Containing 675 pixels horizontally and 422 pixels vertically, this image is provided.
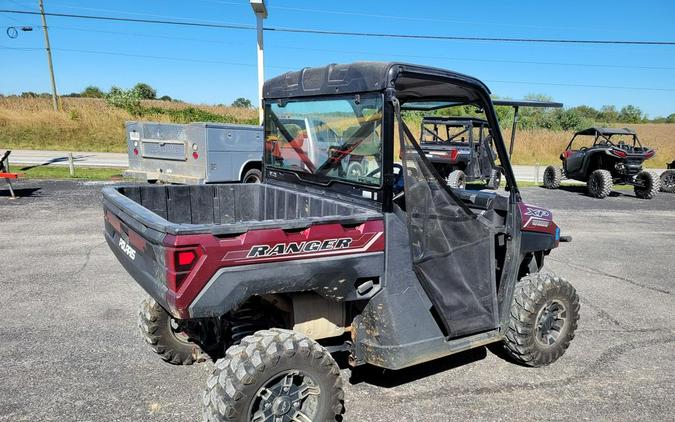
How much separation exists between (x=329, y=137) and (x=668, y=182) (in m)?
18.0

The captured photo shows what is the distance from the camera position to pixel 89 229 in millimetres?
8453

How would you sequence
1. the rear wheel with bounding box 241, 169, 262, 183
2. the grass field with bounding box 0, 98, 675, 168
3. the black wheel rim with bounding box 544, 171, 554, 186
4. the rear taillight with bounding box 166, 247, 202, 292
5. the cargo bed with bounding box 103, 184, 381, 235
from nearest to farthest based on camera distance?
the rear taillight with bounding box 166, 247, 202, 292 → the cargo bed with bounding box 103, 184, 381, 235 → the rear wheel with bounding box 241, 169, 262, 183 → the black wheel rim with bounding box 544, 171, 554, 186 → the grass field with bounding box 0, 98, 675, 168

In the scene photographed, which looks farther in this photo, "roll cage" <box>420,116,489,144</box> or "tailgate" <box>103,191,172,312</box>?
"roll cage" <box>420,116,489,144</box>

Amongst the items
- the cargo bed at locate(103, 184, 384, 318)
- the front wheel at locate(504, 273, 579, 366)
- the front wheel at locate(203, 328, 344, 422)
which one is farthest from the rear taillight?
the front wheel at locate(504, 273, 579, 366)

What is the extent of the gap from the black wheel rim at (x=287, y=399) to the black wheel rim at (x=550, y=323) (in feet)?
6.55

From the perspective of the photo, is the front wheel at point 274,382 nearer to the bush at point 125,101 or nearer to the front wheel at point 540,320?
the front wheel at point 540,320

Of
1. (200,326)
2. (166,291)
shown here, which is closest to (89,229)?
(200,326)

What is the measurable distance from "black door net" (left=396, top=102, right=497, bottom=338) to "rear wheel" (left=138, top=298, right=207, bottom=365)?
197cm

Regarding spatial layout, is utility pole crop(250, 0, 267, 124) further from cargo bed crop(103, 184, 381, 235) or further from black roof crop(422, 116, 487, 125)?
cargo bed crop(103, 184, 381, 235)

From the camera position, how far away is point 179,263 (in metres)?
2.41

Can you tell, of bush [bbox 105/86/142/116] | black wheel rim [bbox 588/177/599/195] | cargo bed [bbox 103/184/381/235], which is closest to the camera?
cargo bed [bbox 103/184/381/235]

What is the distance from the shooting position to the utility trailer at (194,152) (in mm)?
10727

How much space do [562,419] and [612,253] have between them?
5.78m

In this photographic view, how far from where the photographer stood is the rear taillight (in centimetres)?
240
